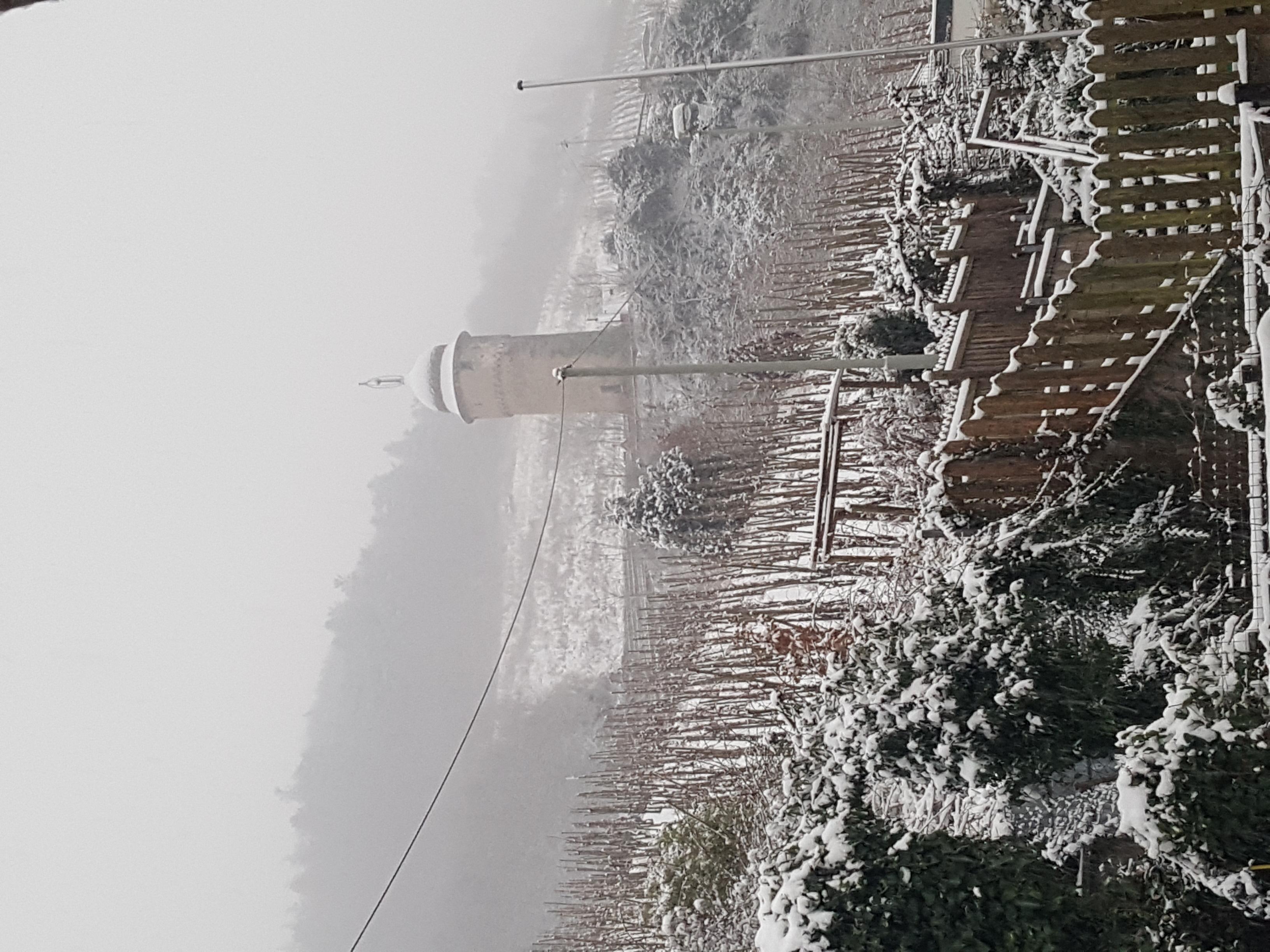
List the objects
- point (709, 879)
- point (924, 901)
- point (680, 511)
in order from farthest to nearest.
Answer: point (680, 511), point (709, 879), point (924, 901)

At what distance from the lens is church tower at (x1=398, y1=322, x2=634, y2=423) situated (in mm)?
22625

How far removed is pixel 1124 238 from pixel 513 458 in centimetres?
2892

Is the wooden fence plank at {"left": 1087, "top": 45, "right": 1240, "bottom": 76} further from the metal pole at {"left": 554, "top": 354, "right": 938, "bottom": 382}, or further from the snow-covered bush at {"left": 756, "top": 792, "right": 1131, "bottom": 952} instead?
the snow-covered bush at {"left": 756, "top": 792, "right": 1131, "bottom": 952}

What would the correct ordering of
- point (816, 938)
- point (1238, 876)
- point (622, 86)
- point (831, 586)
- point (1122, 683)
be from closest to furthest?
1. point (1238, 876)
2. point (816, 938)
3. point (1122, 683)
4. point (831, 586)
5. point (622, 86)

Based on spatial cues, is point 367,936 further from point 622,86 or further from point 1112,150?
point 1112,150

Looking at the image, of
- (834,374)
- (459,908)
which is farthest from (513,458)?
(834,374)

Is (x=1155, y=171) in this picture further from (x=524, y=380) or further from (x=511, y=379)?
(x=511, y=379)

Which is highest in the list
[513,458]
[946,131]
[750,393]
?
[513,458]

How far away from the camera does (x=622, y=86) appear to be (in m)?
30.2

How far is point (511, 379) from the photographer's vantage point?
22.7 meters

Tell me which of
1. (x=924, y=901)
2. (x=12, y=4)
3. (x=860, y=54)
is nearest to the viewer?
(x=12, y=4)

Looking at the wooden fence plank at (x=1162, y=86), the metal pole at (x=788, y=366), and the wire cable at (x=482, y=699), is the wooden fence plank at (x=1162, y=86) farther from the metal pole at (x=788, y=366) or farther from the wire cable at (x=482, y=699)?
the wire cable at (x=482, y=699)

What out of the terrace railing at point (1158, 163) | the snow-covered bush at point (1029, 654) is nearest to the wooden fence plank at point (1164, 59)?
the terrace railing at point (1158, 163)

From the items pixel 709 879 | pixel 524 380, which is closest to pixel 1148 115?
pixel 709 879
